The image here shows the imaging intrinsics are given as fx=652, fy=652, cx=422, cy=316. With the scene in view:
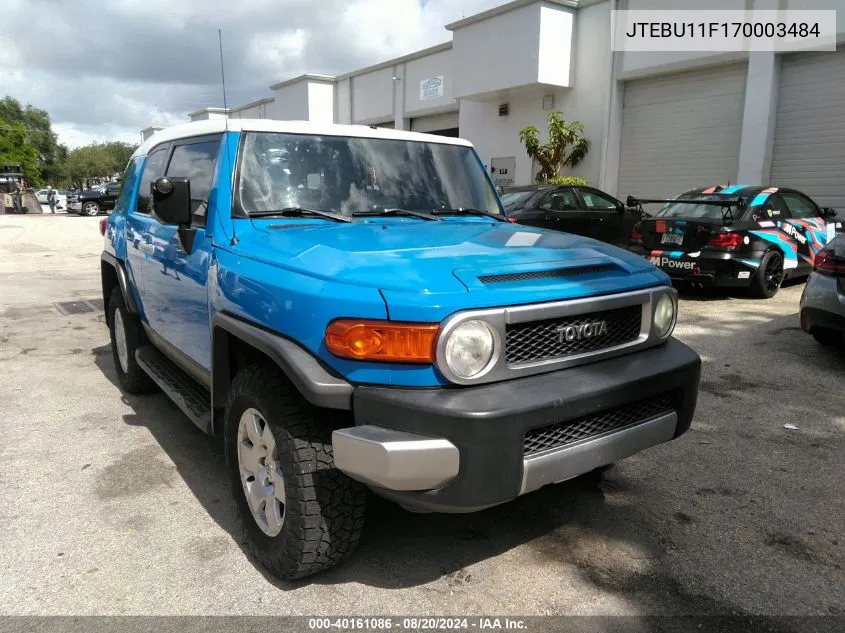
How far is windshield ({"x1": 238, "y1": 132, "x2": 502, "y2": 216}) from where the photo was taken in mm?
3299

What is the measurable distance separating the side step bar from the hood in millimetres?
938

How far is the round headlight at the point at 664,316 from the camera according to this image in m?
2.91

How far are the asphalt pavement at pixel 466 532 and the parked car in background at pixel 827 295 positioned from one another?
0.75m

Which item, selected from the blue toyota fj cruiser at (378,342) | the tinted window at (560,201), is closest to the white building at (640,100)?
the tinted window at (560,201)

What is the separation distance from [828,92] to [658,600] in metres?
13.5

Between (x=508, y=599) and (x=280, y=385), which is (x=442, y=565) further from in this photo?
(x=280, y=385)

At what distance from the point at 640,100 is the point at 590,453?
15609mm

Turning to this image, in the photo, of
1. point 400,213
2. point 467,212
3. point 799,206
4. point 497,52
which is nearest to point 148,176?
point 400,213

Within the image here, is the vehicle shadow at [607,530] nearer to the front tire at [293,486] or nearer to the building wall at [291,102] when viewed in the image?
the front tire at [293,486]

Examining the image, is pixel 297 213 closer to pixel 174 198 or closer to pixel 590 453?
pixel 174 198

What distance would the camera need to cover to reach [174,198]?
3125 mm

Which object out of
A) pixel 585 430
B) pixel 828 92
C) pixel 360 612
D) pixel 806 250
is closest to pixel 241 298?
pixel 360 612

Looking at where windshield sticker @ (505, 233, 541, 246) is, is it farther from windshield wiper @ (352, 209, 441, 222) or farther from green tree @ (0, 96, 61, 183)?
green tree @ (0, 96, 61, 183)

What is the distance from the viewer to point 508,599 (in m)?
2.55
